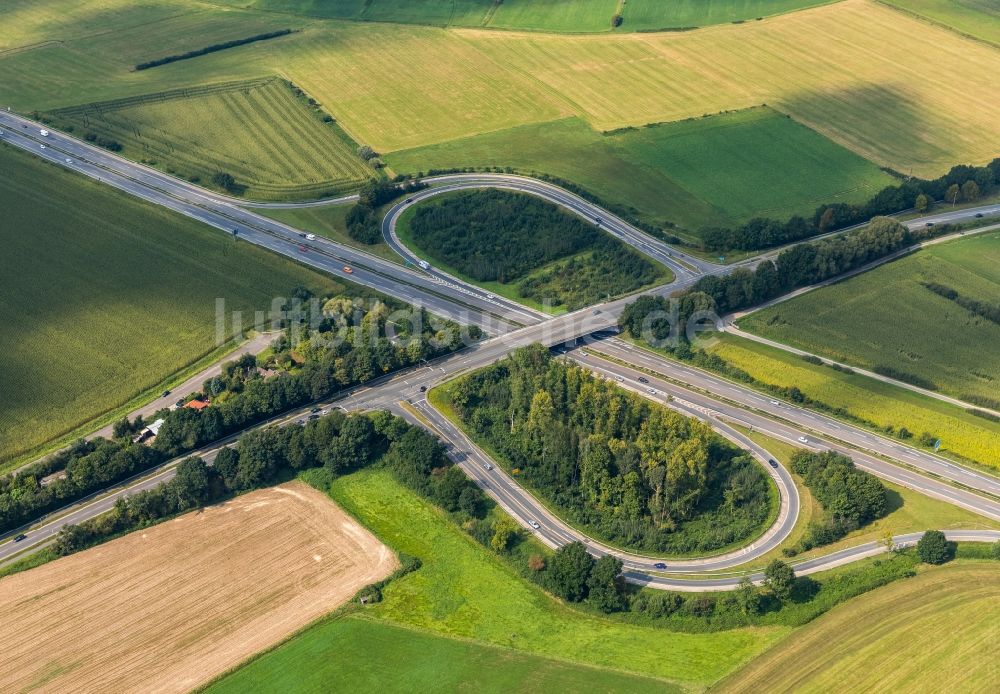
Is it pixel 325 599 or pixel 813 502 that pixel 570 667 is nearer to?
pixel 325 599

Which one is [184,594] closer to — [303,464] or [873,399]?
[303,464]

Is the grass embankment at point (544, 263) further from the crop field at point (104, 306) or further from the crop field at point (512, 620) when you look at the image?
the crop field at point (512, 620)

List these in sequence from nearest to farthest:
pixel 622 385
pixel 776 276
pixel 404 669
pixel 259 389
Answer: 1. pixel 404 669
2. pixel 259 389
3. pixel 622 385
4. pixel 776 276

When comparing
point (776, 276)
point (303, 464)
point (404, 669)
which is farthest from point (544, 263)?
point (404, 669)

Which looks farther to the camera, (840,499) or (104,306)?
(104,306)

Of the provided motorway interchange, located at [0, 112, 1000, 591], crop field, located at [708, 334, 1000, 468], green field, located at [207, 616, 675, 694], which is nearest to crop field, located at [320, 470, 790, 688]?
green field, located at [207, 616, 675, 694]

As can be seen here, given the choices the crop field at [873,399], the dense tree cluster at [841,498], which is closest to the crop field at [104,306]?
the crop field at [873,399]
